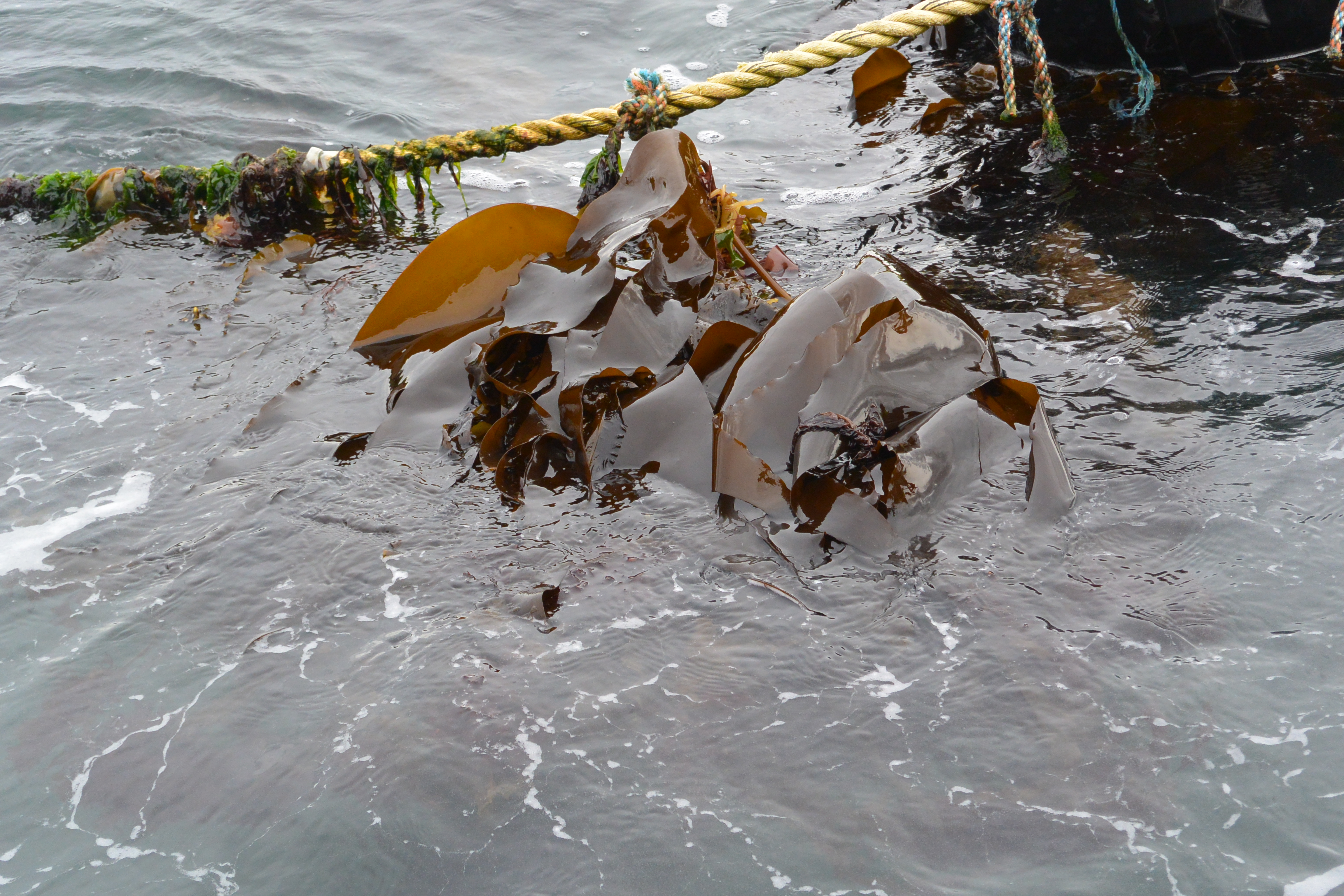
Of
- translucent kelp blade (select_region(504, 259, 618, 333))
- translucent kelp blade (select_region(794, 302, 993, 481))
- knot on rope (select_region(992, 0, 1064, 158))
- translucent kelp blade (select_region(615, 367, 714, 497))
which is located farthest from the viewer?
knot on rope (select_region(992, 0, 1064, 158))

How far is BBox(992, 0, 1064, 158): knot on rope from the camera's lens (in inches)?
159

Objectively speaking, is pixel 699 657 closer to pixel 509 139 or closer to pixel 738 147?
pixel 509 139

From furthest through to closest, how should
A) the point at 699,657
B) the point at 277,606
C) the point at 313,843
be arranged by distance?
the point at 277,606
the point at 699,657
the point at 313,843

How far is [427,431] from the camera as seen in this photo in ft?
9.26

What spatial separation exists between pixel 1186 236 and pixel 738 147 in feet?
7.59

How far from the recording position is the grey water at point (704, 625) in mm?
1798

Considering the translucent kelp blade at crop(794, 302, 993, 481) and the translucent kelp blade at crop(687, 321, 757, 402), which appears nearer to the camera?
the translucent kelp blade at crop(794, 302, 993, 481)

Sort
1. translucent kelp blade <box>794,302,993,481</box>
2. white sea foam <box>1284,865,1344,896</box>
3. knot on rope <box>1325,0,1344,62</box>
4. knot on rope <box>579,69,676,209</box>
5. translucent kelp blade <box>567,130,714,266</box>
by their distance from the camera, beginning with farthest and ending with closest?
knot on rope <box>1325,0,1344,62</box>, knot on rope <box>579,69,676,209</box>, translucent kelp blade <box>567,130,714,266</box>, translucent kelp blade <box>794,302,993,481</box>, white sea foam <box>1284,865,1344,896</box>

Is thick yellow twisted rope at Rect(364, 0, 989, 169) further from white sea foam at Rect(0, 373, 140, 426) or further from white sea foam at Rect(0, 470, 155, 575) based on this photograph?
white sea foam at Rect(0, 470, 155, 575)

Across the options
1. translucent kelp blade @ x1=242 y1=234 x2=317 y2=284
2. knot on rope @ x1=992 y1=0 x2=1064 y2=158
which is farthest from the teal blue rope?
translucent kelp blade @ x1=242 y1=234 x2=317 y2=284

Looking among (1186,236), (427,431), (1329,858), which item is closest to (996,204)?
(1186,236)

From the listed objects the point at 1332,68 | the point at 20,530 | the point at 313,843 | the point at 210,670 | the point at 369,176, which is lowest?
the point at 313,843

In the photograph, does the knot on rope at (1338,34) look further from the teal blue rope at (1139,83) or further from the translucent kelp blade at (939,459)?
the translucent kelp blade at (939,459)

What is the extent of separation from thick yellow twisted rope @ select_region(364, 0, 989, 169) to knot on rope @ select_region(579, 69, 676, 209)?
0.26 feet
